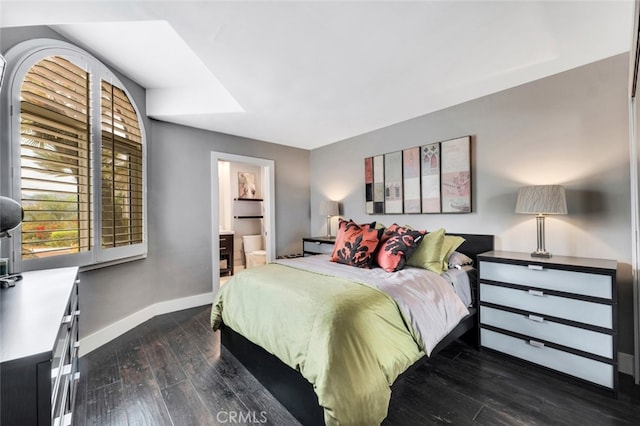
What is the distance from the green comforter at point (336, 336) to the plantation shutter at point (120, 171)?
5.49ft

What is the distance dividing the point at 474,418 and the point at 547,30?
8.39 ft

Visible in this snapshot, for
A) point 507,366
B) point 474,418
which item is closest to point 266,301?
point 474,418

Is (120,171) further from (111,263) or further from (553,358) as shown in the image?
(553,358)

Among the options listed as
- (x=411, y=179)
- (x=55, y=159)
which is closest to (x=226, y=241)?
(x=55, y=159)

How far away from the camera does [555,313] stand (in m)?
1.99

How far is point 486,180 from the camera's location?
2781 mm

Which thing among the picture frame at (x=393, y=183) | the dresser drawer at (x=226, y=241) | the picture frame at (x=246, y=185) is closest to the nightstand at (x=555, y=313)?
the picture frame at (x=393, y=183)

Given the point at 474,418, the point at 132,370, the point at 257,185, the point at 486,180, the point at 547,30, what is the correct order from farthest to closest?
the point at 257,185 < the point at 486,180 < the point at 132,370 < the point at 547,30 < the point at 474,418

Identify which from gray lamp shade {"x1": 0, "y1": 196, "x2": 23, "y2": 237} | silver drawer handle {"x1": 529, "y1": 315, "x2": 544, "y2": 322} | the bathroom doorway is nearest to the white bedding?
silver drawer handle {"x1": 529, "y1": 315, "x2": 544, "y2": 322}

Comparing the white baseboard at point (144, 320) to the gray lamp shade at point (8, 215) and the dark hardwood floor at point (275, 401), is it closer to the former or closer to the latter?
the dark hardwood floor at point (275, 401)

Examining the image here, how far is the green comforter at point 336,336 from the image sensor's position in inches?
51.7

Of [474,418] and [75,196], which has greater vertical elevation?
[75,196]

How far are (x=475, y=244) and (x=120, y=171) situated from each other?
12.5 feet

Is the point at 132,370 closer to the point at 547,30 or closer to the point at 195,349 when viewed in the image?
the point at 195,349
